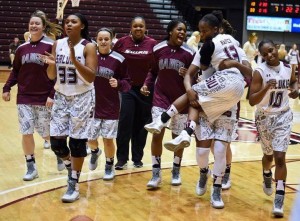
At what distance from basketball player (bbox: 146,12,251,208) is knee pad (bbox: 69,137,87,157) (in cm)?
79

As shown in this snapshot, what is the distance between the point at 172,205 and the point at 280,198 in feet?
3.33

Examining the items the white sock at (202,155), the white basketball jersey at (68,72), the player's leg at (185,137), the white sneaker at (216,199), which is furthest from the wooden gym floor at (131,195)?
the white basketball jersey at (68,72)

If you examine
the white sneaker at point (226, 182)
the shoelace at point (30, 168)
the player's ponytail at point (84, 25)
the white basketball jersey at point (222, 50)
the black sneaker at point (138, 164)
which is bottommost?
the black sneaker at point (138, 164)

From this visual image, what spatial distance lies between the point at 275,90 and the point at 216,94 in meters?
0.55

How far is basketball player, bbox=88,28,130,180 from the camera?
6160mm

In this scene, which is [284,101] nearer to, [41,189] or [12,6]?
[41,189]

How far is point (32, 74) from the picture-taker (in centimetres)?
584

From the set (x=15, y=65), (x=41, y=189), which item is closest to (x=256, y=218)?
(x=41, y=189)

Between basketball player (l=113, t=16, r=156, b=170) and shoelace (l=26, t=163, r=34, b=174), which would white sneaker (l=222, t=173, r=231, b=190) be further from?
shoelace (l=26, t=163, r=34, b=174)

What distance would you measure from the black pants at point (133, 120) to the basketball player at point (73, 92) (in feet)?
5.05

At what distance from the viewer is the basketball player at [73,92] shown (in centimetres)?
507

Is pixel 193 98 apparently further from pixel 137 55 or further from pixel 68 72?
pixel 137 55

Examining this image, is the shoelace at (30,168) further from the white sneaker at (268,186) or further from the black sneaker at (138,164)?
the white sneaker at (268,186)

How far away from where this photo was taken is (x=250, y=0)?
84.7 feet
